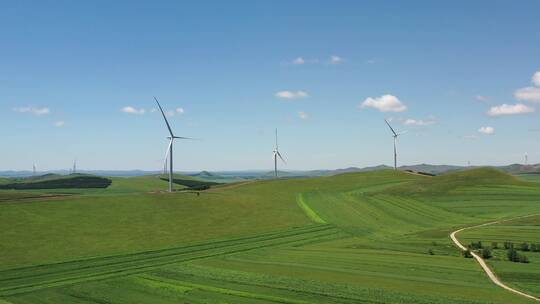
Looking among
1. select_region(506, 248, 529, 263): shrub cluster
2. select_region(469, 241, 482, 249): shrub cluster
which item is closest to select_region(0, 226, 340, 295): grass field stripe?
select_region(469, 241, 482, 249): shrub cluster

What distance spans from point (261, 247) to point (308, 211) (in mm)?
35532

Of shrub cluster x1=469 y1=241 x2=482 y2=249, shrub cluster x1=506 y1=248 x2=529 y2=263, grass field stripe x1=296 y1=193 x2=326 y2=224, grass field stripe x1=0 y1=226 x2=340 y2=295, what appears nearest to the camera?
grass field stripe x1=0 y1=226 x2=340 y2=295

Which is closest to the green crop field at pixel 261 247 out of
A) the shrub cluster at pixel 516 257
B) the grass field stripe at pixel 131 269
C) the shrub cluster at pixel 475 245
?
the grass field stripe at pixel 131 269

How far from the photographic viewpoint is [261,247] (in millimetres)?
66062

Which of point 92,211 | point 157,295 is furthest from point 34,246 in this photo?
point 157,295

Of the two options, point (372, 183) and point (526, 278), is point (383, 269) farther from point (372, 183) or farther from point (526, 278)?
point (372, 183)

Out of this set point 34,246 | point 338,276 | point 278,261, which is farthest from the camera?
point 34,246

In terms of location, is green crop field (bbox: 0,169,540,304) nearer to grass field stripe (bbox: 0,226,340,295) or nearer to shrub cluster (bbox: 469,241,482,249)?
grass field stripe (bbox: 0,226,340,295)

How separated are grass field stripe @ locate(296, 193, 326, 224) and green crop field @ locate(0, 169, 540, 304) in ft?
0.75

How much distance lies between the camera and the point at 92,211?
84.0m

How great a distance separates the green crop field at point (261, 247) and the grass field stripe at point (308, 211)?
0.75 ft

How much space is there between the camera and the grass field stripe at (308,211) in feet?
299

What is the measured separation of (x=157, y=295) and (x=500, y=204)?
305 ft

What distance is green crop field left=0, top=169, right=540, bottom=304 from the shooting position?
41.5m
